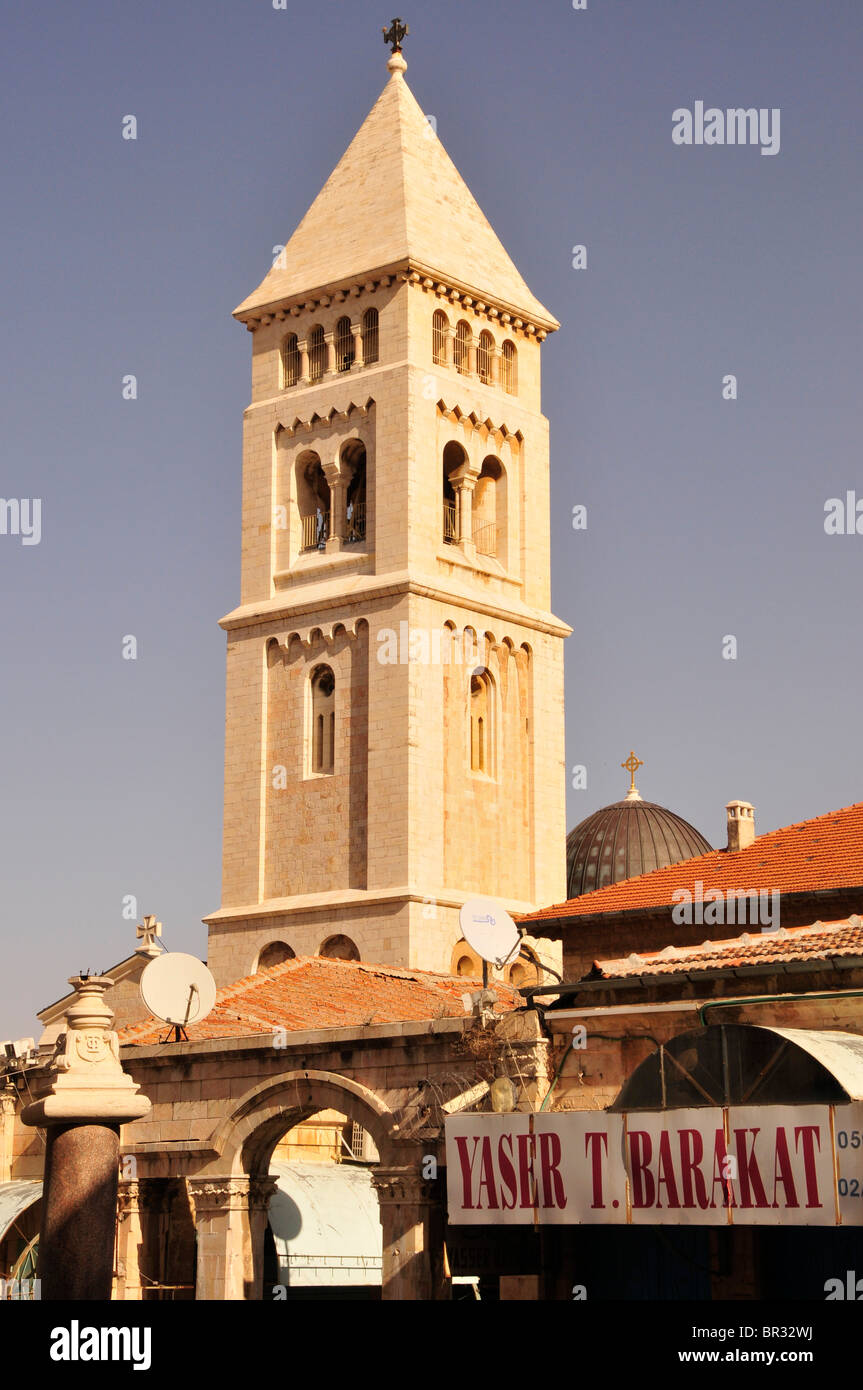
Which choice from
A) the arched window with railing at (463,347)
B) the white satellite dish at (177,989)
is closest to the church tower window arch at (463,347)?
the arched window with railing at (463,347)

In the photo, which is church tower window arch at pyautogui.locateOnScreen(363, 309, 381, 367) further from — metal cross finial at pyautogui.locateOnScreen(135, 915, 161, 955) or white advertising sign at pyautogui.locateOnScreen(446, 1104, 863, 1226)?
white advertising sign at pyautogui.locateOnScreen(446, 1104, 863, 1226)

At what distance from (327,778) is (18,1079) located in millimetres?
17937

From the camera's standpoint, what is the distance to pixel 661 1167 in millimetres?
26234

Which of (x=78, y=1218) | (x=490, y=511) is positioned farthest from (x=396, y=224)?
(x=78, y=1218)

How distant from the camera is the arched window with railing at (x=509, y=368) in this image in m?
63.0

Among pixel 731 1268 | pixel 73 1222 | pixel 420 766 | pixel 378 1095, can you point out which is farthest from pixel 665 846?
pixel 73 1222

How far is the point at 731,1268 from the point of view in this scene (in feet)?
90.7

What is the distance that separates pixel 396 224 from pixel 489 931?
33.4 metres

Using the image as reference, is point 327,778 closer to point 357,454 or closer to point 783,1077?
point 357,454

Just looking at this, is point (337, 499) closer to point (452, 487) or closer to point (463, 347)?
point (452, 487)

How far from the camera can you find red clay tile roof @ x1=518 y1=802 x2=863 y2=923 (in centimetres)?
3599

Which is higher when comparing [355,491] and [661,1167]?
[355,491]
